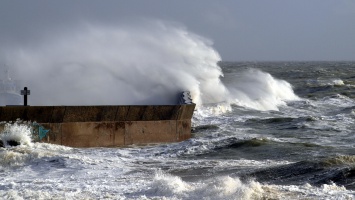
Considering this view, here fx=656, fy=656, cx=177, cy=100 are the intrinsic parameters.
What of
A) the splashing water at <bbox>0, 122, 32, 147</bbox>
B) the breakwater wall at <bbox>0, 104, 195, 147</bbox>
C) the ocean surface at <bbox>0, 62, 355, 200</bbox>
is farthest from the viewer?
the breakwater wall at <bbox>0, 104, 195, 147</bbox>

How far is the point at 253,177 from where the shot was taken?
10.8m

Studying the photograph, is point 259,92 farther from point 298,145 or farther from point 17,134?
point 17,134

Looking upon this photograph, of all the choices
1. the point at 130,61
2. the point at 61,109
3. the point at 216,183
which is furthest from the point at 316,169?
the point at 130,61

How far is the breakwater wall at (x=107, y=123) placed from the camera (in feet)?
45.2

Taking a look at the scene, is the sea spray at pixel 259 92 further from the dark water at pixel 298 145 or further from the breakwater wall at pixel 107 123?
the breakwater wall at pixel 107 123

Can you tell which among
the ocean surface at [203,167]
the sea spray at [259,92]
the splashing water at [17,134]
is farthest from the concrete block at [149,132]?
the sea spray at [259,92]

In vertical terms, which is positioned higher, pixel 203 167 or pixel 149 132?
pixel 149 132

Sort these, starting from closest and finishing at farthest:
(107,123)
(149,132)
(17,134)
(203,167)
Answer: (203,167), (17,134), (107,123), (149,132)

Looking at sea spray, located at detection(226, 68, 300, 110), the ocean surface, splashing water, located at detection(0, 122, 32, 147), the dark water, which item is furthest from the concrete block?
sea spray, located at detection(226, 68, 300, 110)

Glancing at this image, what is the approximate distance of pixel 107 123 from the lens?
574 inches

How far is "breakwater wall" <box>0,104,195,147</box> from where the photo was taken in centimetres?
1377

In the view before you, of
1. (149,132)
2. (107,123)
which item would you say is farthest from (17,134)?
(149,132)

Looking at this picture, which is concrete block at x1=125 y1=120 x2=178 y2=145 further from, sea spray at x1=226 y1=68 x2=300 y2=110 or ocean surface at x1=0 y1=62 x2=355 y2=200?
sea spray at x1=226 y1=68 x2=300 y2=110

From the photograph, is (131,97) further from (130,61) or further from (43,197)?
(43,197)
